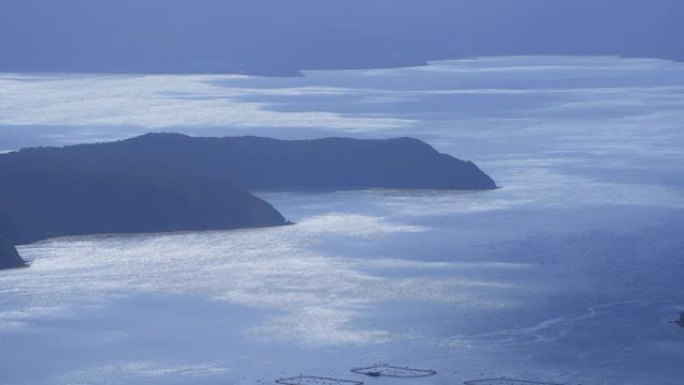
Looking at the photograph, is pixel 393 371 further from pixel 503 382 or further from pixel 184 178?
pixel 184 178

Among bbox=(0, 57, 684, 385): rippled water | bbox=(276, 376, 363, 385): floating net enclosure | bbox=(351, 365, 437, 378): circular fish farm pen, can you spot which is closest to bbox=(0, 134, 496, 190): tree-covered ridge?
bbox=(0, 57, 684, 385): rippled water

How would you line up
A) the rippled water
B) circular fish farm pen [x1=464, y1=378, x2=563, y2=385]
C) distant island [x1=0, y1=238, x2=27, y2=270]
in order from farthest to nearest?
distant island [x1=0, y1=238, x2=27, y2=270]
the rippled water
circular fish farm pen [x1=464, y1=378, x2=563, y2=385]

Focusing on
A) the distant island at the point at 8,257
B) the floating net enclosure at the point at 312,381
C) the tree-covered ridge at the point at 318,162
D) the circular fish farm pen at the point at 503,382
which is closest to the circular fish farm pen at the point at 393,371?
the floating net enclosure at the point at 312,381

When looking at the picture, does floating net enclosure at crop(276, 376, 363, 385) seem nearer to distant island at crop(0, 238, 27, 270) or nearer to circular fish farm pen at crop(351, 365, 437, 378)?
circular fish farm pen at crop(351, 365, 437, 378)

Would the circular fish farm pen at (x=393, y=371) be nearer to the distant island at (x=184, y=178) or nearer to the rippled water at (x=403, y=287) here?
the rippled water at (x=403, y=287)

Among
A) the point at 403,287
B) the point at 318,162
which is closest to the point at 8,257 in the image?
the point at 403,287

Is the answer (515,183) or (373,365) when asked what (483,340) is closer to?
(373,365)

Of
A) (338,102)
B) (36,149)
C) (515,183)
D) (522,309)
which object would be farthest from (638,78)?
(522,309)
